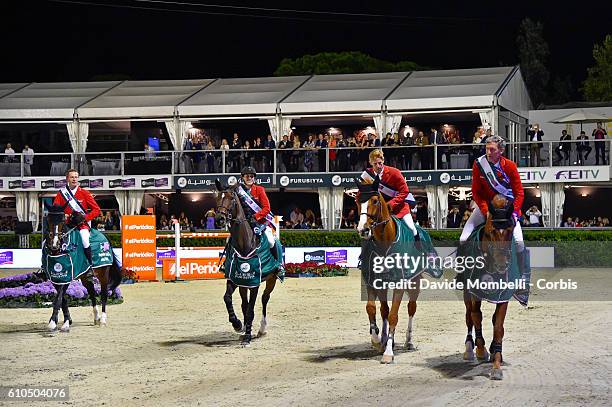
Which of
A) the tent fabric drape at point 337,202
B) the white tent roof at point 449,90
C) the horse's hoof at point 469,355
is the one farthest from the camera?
the white tent roof at point 449,90

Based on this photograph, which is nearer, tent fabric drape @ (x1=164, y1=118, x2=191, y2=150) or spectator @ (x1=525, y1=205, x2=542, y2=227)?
spectator @ (x1=525, y1=205, x2=542, y2=227)

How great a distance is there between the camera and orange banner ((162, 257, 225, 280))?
2758 cm

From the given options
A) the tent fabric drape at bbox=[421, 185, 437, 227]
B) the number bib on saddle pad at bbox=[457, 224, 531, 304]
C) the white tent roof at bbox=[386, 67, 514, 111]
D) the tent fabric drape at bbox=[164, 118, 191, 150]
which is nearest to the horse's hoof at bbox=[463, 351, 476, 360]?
the number bib on saddle pad at bbox=[457, 224, 531, 304]

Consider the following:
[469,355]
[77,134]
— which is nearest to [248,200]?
[469,355]

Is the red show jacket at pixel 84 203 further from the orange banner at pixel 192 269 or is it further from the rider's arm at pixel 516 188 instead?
the orange banner at pixel 192 269

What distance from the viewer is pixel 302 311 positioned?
1855cm

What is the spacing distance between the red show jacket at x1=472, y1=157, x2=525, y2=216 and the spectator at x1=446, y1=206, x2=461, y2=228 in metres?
26.0

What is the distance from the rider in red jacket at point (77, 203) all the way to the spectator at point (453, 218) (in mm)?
23202

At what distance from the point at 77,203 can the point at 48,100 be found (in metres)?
30.1

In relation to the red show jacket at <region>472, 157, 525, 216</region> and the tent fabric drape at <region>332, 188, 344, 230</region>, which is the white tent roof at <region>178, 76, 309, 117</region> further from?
the red show jacket at <region>472, 157, 525, 216</region>

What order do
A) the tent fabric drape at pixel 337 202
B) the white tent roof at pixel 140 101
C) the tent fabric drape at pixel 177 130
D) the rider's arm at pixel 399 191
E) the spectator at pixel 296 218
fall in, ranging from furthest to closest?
the white tent roof at pixel 140 101 < the tent fabric drape at pixel 177 130 < the tent fabric drape at pixel 337 202 < the spectator at pixel 296 218 < the rider's arm at pixel 399 191

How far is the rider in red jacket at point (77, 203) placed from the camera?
15562 mm

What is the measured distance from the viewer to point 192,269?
91.7ft

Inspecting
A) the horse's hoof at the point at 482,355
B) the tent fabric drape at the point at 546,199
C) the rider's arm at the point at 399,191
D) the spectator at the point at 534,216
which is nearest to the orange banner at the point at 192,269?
the spectator at the point at 534,216
